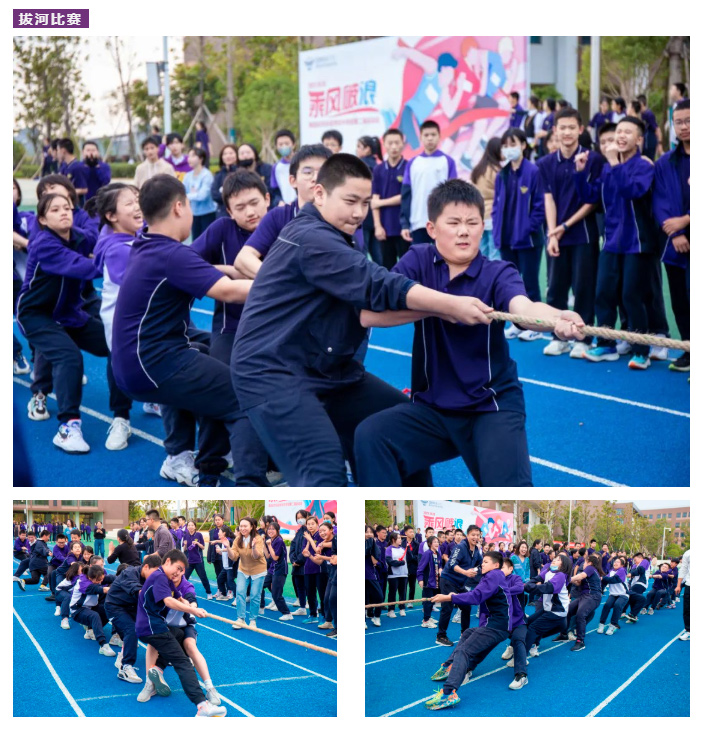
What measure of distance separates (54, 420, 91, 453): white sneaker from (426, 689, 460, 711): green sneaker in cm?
290

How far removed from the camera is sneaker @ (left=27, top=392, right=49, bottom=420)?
5.42 m

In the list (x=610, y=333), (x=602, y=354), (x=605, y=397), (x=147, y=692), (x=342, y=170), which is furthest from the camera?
(x=602, y=354)

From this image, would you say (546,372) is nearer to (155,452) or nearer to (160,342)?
(155,452)

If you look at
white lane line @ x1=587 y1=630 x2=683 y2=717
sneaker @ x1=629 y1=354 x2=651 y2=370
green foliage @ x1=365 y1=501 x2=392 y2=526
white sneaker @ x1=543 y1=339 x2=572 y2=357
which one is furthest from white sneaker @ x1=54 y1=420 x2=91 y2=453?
sneaker @ x1=629 y1=354 x2=651 y2=370

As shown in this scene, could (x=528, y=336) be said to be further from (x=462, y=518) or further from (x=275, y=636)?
(x=275, y=636)

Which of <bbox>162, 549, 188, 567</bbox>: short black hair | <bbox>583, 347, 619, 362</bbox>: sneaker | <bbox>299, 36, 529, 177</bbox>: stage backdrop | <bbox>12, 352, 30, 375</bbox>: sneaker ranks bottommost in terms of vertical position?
<bbox>162, 549, 188, 567</bbox>: short black hair

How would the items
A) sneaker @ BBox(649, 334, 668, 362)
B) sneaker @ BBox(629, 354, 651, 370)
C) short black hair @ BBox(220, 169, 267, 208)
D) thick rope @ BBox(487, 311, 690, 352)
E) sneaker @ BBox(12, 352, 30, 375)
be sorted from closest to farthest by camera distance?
1. thick rope @ BBox(487, 311, 690, 352)
2. short black hair @ BBox(220, 169, 267, 208)
3. sneaker @ BBox(629, 354, 651, 370)
4. sneaker @ BBox(649, 334, 668, 362)
5. sneaker @ BBox(12, 352, 30, 375)

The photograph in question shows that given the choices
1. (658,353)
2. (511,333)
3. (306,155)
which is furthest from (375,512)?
(511,333)

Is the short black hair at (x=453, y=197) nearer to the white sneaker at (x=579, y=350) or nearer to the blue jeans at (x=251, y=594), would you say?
the blue jeans at (x=251, y=594)

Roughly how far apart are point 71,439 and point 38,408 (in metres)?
0.74

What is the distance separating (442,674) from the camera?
2.61m

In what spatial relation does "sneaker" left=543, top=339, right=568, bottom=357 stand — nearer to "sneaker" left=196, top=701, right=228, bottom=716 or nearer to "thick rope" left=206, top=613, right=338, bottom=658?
"thick rope" left=206, top=613, right=338, bottom=658

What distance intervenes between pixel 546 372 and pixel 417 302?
3602 mm

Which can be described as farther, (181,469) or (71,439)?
(71,439)
